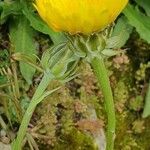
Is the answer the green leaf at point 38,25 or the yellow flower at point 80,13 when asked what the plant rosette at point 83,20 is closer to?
the yellow flower at point 80,13

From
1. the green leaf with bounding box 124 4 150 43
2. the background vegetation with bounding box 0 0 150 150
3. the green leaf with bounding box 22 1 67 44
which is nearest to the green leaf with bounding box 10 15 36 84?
the background vegetation with bounding box 0 0 150 150

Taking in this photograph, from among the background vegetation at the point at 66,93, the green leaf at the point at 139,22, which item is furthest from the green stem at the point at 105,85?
the green leaf at the point at 139,22

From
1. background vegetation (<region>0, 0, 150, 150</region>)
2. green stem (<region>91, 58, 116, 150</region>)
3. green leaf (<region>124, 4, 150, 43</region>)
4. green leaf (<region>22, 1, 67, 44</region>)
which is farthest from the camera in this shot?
green leaf (<region>124, 4, 150, 43</region>)

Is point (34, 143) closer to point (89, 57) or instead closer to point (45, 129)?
point (45, 129)

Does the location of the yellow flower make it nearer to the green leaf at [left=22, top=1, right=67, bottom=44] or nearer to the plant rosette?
the plant rosette

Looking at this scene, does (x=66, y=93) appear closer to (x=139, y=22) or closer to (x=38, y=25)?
(x=38, y=25)

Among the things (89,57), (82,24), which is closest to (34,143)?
(89,57)

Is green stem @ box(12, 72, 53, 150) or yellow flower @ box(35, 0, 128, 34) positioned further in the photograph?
green stem @ box(12, 72, 53, 150)
